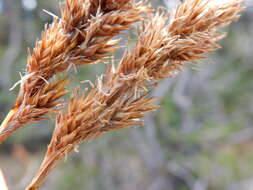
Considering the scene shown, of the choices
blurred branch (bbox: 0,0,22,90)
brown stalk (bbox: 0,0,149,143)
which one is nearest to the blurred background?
blurred branch (bbox: 0,0,22,90)

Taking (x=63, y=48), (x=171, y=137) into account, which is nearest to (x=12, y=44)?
(x=171, y=137)

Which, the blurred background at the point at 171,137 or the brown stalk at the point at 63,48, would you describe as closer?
the brown stalk at the point at 63,48

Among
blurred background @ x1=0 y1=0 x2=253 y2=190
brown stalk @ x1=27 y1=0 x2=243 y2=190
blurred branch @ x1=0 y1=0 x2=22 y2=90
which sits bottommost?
blurred background @ x1=0 y1=0 x2=253 y2=190

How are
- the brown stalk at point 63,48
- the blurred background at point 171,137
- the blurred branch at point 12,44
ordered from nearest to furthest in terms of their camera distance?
the brown stalk at point 63,48 → the blurred background at point 171,137 → the blurred branch at point 12,44

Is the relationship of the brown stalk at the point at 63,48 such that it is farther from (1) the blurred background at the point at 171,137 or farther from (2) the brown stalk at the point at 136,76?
(1) the blurred background at the point at 171,137

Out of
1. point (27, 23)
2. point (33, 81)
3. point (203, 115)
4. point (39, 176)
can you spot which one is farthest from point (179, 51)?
point (27, 23)

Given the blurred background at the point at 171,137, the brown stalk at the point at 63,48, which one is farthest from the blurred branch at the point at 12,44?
the brown stalk at the point at 63,48

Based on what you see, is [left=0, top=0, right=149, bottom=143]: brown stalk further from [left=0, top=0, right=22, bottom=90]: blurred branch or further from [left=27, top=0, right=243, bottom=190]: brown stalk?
[left=0, top=0, right=22, bottom=90]: blurred branch
